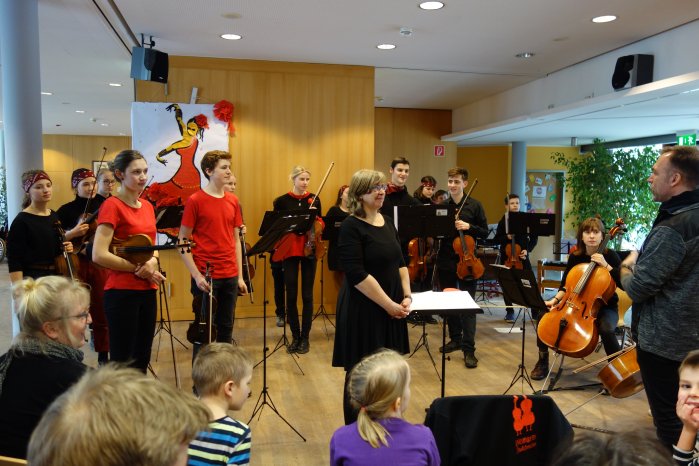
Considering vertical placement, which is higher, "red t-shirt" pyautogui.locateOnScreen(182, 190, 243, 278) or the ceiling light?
the ceiling light

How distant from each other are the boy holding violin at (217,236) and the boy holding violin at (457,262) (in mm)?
1976

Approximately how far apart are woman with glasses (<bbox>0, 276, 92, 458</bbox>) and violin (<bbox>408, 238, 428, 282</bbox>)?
3.82 meters

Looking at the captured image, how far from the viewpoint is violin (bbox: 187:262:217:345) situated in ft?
11.5

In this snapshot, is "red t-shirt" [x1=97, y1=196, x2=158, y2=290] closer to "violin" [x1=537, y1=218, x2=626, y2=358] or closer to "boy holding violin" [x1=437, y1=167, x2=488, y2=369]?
"violin" [x1=537, y1=218, x2=626, y2=358]

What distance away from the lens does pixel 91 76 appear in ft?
25.5

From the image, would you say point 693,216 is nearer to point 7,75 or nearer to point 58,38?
point 7,75

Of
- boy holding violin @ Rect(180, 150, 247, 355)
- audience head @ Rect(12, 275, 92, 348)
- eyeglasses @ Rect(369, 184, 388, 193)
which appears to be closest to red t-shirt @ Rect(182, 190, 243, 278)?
boy holding violin @ Rect(180, 150, 247, 355)

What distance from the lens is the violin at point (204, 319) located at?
3.50m

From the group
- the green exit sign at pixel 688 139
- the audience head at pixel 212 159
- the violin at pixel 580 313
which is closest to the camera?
the audience head at pixel 212 159

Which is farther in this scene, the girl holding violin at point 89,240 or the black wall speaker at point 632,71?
the black wall speaker at point 632,71

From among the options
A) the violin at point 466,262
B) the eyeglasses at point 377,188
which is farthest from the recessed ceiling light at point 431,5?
the eyeglasses at point 377,188

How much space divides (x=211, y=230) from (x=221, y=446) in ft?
6.55

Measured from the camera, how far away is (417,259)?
546cm

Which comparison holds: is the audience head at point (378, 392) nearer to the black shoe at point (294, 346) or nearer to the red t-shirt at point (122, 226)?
the red t-shirt at point (122, 226)
